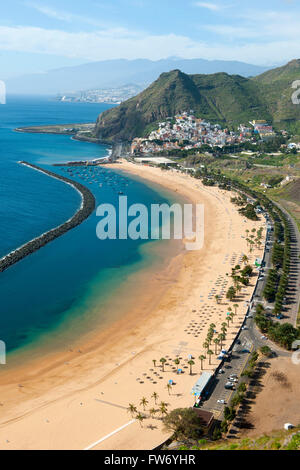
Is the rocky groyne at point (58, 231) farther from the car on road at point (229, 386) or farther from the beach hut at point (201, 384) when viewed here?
the car on road at point (229, 386)

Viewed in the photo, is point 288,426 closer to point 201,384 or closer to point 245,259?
point 201,384

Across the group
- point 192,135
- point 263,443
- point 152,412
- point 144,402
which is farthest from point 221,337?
point 192,135

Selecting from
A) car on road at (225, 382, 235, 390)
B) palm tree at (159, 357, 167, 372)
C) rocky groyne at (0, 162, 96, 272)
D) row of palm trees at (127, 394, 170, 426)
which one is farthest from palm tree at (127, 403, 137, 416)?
rocky groyne at (0, 162, 96, 272)

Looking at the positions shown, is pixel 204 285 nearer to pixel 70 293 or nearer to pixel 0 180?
pixel 70 293

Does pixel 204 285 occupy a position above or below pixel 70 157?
below

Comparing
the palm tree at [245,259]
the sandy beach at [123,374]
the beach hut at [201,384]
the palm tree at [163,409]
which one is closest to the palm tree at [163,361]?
the sandy beach at [123,374]

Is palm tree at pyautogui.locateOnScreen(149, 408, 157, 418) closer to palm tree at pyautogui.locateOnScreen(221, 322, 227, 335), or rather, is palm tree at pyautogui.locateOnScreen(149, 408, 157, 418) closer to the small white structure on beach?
the small white structure on beach
